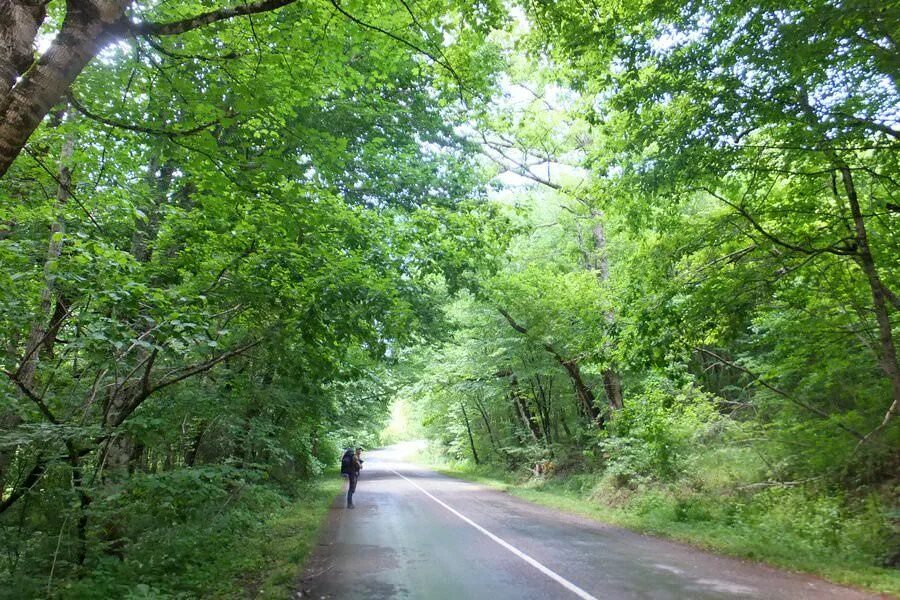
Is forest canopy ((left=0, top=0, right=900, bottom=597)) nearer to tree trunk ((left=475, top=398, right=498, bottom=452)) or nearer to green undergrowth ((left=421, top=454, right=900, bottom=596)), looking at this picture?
green undergrowth ((left=421, top=454, right=900, bottom=596))

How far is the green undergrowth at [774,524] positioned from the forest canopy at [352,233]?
0.07 meters

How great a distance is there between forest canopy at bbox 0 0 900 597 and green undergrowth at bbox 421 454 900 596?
0.23 feet

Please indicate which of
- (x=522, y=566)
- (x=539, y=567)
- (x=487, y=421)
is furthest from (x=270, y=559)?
(x=487, y=421)

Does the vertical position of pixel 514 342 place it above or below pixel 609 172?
below

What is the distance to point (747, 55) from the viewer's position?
5902 mm

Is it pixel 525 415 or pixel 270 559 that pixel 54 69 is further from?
pixel 525 415

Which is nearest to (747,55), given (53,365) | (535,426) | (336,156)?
(336,156)

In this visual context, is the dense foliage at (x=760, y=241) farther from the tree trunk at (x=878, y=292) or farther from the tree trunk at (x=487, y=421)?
the tree trunk at (x=487, y=421)

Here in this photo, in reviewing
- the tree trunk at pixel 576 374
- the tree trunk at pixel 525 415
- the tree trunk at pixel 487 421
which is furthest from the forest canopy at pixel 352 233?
the tree trunk at pixel 487 421

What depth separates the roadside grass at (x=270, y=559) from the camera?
20.8 ft

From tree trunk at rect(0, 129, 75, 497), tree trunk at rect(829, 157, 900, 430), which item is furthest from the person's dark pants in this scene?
tree trunk at rect(829, 157, 900, 430)

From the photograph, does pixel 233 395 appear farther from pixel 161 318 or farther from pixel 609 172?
pixel 609 172

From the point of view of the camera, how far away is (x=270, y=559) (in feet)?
26.4

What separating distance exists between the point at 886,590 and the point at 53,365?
9830 mm
